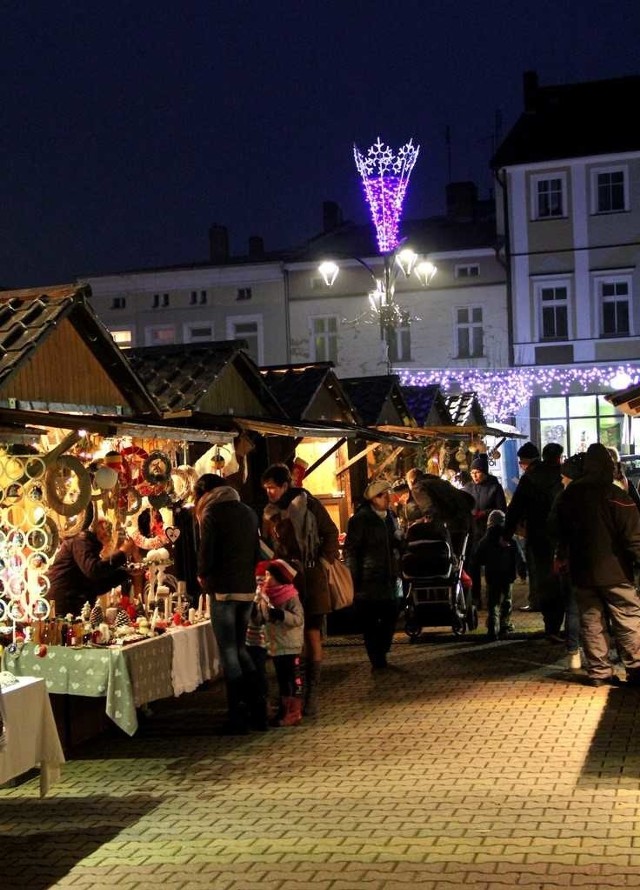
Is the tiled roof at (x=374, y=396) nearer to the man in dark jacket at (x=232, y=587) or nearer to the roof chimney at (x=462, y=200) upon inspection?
the man in dark jacket at (x=232, y=587)

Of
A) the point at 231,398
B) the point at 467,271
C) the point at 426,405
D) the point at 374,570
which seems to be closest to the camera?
the point at 374,570

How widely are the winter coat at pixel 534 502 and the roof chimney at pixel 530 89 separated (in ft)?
97.2

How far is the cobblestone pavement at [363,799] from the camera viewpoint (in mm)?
6105

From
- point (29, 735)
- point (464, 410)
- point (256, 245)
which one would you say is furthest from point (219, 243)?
point (29, 735)

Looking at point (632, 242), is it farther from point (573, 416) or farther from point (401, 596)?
point (401, 596)

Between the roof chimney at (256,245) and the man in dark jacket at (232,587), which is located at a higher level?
the roof chimney at (256,245)

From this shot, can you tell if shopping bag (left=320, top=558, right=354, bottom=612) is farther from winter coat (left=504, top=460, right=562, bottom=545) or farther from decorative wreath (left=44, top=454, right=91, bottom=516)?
winter coat (left=504, top=460, right=562, bottom=545)

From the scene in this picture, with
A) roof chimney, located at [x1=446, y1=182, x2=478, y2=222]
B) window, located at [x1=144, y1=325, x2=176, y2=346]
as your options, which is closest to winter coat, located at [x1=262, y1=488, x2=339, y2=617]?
window, located at [x1=144, y1=325, x2=176, y2=346]

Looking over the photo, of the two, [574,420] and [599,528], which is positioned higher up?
[574,420]

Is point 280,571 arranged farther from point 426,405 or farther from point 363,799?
point 426,405

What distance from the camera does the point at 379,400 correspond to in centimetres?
1927

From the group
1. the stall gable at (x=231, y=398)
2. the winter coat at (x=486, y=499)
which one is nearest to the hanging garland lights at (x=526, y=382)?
the winter coat at (x=486, y=499)

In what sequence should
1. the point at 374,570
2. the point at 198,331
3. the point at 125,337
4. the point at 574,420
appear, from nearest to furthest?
1. the point at 374,570
2. the point at 574,420
3. the point at 198,331
4. the point at 125,337

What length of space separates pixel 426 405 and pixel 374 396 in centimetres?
286
